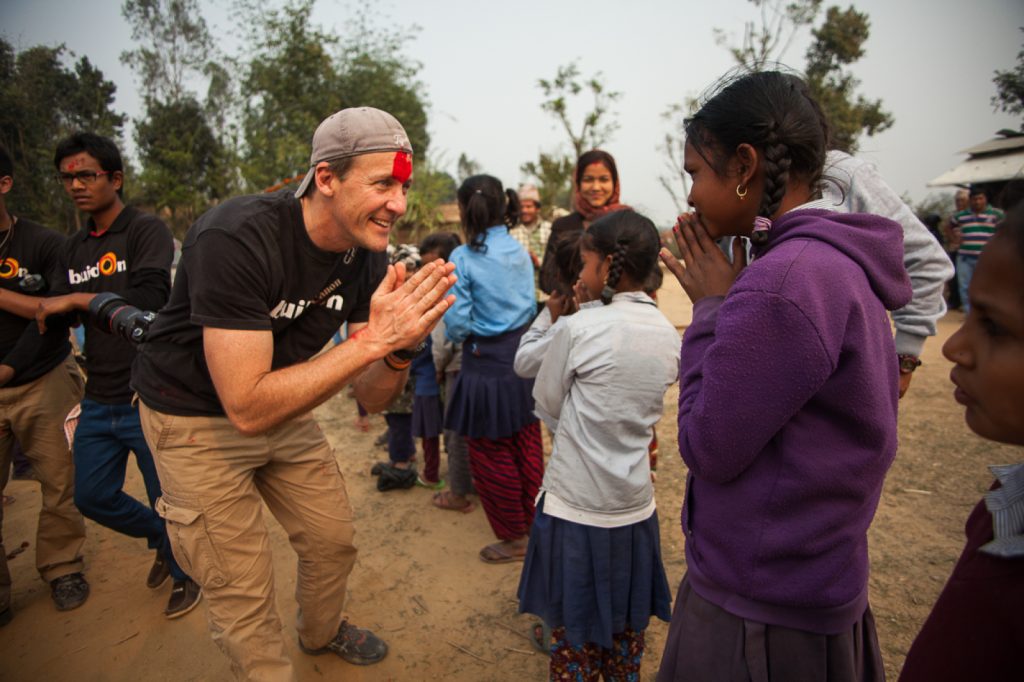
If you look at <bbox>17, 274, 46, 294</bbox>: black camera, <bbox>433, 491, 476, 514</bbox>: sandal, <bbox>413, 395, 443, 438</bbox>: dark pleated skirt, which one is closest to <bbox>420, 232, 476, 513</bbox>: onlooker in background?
<bbox>433, 491, 476, 514</bbox>: sandal

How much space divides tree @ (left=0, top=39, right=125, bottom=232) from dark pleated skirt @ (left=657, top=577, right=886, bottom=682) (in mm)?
5310

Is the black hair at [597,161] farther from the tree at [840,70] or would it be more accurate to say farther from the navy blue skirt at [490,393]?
the tree at [840,70]

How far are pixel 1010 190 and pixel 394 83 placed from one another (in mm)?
19641

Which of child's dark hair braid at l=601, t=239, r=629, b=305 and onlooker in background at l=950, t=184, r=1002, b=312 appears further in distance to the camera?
onlooker in background at l=950, t=184, r=1002, b=312

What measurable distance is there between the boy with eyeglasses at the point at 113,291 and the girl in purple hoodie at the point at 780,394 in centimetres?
276

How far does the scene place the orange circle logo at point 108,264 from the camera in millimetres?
2928

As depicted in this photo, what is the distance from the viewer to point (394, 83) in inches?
731

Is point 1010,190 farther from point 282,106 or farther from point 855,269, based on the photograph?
point 282,106

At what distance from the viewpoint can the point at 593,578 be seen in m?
2.05

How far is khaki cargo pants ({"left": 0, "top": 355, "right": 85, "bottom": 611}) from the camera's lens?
118 inches

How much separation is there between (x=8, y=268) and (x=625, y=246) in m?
3.19

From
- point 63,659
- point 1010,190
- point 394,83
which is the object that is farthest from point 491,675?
point 394,83

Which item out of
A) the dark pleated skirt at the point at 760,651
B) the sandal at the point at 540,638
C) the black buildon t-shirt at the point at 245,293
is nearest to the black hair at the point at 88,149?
the black buildon t-shirt at the point at 245,293

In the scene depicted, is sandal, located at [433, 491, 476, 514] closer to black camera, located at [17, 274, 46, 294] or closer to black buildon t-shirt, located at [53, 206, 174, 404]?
black buildon t-shirt, located at [53, 206, 174, 404]
